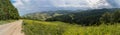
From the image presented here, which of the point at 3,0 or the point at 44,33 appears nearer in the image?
the point at 44,33

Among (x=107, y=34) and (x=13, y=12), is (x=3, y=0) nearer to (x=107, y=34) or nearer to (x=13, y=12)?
(x=13, y=12)

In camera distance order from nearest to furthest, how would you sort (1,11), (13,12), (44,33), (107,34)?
(107,34) → (44,33) → (1,11) → (13,12)

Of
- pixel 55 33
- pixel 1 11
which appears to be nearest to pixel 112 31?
pixel 55 33

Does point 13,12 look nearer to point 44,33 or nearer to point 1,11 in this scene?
point 1,11

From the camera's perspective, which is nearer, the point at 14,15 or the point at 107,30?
the point at 107,30

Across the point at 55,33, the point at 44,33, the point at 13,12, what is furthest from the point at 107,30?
the point at 13,12

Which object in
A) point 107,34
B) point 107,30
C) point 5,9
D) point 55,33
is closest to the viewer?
point 107,34

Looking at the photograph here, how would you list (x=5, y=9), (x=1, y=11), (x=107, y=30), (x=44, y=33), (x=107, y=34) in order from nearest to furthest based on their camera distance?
(x=107, y=34)
(x=107, y=30)
(x=44, y=33)
(x=1, y=11)
(x=5, y=9)

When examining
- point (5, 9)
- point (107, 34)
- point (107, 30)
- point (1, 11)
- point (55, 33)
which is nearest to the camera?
point (107, 34)
